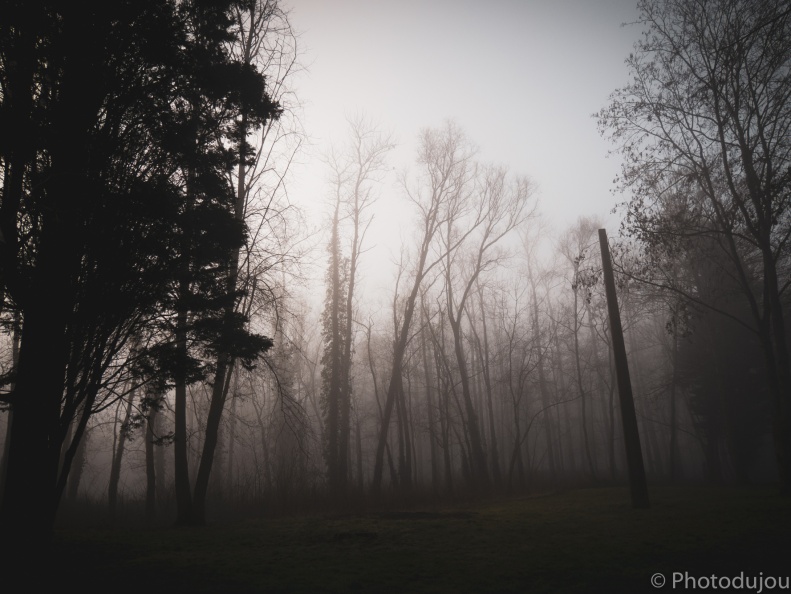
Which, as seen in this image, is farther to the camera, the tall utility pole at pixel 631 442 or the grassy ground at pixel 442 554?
the tall utility pole at pixel 631 442

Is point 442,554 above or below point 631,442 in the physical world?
below

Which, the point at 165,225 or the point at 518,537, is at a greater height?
the point at 165,225

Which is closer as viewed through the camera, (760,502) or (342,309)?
(760,502)

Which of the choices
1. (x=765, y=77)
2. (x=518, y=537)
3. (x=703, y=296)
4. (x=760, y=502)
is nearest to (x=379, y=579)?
(x=518, y=537)

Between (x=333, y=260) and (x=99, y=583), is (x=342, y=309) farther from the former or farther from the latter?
(x=99, y=583)

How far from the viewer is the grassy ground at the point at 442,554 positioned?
420 centimetres

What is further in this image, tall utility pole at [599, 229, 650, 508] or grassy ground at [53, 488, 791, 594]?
tall utility pole at [599, 229, 650, 508]

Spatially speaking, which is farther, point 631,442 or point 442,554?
point 631,442

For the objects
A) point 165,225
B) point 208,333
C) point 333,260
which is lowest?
point 208,333

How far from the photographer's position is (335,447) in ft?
60.5

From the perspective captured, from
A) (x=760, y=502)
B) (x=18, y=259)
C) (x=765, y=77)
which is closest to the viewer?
(x=18, y=259)

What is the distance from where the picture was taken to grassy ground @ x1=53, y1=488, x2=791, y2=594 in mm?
4203

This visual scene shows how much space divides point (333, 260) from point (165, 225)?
16827 millimetres

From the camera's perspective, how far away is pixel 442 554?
18.1 feet
